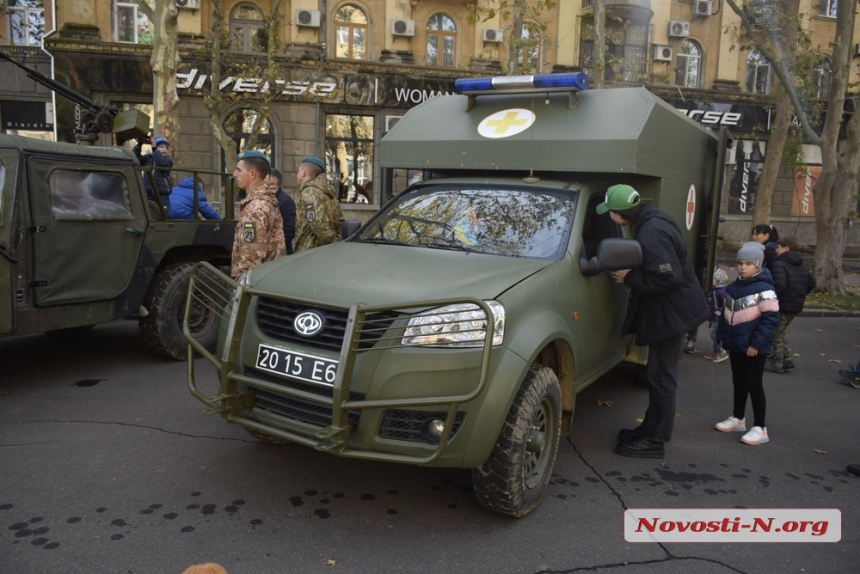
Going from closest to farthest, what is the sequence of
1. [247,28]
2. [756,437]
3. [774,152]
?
[756,437]
[774,152]
[247,28]

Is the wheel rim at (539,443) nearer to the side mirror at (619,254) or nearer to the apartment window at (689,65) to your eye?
the side mirror at (619,254)

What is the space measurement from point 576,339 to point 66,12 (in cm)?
1893

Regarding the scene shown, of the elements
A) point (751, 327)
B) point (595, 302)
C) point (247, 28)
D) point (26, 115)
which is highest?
point (247, 28)

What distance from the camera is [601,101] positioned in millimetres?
5078

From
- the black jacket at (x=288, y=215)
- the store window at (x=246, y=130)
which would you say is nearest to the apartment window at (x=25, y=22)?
the store window at (x=246, y=130)

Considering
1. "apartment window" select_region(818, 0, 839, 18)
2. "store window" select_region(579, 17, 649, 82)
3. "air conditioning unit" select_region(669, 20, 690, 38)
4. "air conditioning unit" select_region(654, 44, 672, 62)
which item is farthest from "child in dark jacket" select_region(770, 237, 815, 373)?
"apartment window" select_region(818, 0, 839, 18)

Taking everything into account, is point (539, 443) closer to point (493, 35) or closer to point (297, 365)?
point (297, 365)

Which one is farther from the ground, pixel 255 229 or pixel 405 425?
pixel 255 229

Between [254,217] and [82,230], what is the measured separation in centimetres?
147

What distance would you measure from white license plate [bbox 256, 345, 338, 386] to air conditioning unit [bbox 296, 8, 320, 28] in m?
17.8

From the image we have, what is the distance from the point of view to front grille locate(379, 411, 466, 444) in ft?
10.9

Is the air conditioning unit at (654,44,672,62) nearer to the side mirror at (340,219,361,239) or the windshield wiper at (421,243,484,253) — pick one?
the side mirror at (340,219,361,239)

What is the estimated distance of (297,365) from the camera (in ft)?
11.2

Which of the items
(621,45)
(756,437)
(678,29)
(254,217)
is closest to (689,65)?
(678,29)
